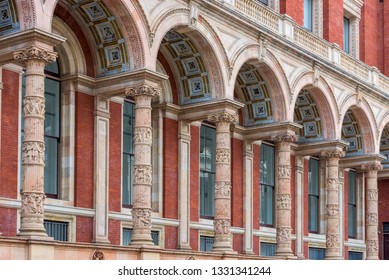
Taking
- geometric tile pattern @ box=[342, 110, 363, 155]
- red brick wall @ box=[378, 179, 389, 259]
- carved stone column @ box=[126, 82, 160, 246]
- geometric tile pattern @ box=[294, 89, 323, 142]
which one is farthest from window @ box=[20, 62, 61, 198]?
red brick wall @ box=[378, 179, 389, 259]

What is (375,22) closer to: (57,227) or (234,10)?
(234,10)

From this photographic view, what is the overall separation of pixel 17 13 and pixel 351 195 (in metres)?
20.7

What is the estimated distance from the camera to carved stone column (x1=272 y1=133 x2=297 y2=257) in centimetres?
2472

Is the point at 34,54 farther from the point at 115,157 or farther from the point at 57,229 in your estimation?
the point at 115,157

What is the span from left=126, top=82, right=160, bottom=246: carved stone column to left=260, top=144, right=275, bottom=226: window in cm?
977

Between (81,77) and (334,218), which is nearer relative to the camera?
(81,77)

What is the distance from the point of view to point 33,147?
634 inches

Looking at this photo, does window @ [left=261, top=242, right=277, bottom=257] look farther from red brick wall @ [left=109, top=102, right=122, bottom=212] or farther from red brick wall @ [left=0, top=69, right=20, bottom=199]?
red brick wall @ [left=0, top=69, right=20, bottom=199]

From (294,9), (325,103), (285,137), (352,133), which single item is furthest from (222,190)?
(352,133)

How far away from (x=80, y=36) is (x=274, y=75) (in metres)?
6.74

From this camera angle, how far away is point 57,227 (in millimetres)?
19984

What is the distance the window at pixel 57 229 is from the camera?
1972 cm

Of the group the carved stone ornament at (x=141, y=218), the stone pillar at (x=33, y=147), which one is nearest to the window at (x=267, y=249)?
the carved stone ornament at (x=141, y=218)
